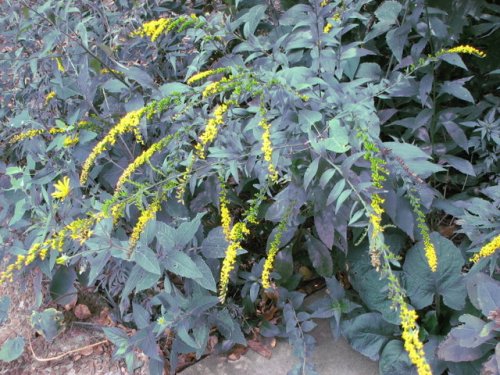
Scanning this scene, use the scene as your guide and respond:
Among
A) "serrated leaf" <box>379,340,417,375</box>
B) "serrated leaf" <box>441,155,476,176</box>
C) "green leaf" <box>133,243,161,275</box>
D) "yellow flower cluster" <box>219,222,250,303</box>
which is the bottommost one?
"serrated leaf" <box>379,340,417,375</box>

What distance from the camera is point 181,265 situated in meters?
2.19

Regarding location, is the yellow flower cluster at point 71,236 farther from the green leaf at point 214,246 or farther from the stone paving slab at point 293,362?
the stone paving slab at point 293,362

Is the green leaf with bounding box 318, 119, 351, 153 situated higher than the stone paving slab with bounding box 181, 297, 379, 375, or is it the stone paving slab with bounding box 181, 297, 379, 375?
the green leaf with bounding box 318, 119, 351, 153

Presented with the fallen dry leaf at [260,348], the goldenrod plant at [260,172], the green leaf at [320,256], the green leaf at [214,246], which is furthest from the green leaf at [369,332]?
the green leaf at [214,246]

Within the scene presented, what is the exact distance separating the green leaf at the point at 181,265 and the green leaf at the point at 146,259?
0.11 m

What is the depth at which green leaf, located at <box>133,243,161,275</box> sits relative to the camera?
2047 millimetres

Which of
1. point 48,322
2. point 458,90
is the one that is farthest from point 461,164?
point 48,322

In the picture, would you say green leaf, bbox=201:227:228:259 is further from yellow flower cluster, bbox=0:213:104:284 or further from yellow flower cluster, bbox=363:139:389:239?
yellow flower cluster, bbox=363:139:389:239

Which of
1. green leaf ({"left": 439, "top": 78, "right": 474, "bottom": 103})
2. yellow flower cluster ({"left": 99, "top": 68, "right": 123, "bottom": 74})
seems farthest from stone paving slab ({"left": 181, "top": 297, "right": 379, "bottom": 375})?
yellow flower cluster ({"left": 99, "top": 68, "right": 123, "bottom": 74})

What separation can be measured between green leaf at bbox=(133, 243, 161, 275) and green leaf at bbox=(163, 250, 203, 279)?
0.11 m

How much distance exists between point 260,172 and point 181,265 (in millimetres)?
533

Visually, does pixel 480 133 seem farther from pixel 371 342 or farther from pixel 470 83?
pixel 371 342

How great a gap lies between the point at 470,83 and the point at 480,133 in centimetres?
40

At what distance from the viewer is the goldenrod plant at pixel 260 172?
7.01ft
